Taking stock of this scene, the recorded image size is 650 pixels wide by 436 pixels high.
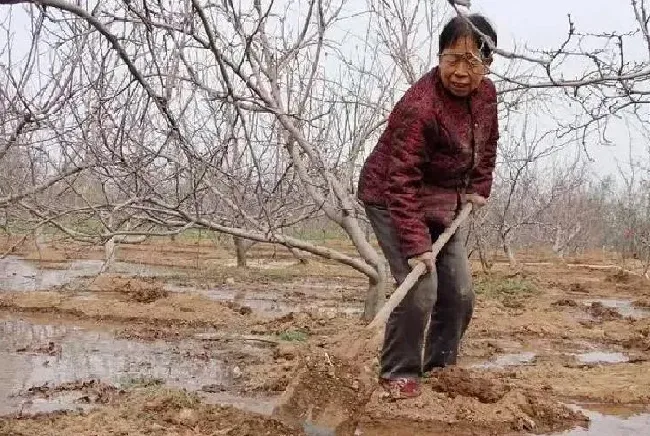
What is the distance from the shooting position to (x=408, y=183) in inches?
132

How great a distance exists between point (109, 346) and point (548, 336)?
3.69m

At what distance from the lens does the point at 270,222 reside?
5.12m

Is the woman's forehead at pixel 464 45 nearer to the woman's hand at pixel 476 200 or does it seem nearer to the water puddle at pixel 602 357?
the woman's hand at pixel 476 200

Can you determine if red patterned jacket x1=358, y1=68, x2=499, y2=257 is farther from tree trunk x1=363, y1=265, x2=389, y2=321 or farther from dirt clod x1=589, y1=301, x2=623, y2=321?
dirt clod x1=589, y1=301, x2=623, y2=321

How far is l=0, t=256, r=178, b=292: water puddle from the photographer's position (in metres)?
11.0

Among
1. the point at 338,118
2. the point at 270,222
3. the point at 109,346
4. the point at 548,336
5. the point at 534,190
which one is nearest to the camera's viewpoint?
the point at 270,222

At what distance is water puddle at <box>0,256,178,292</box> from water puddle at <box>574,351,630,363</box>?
253 inches

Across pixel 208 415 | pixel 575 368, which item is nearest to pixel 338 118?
pixel 575 368

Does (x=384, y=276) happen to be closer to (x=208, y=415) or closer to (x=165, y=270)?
(x=208, y=415)

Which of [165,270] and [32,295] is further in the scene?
[165,270]

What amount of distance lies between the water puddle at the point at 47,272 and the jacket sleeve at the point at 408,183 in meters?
7.44

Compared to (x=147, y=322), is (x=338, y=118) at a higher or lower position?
higher

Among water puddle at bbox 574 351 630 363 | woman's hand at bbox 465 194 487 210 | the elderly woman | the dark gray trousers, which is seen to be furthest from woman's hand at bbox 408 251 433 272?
water puddle at bbox 574 351 630 363

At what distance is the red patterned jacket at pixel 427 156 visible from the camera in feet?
11.0
